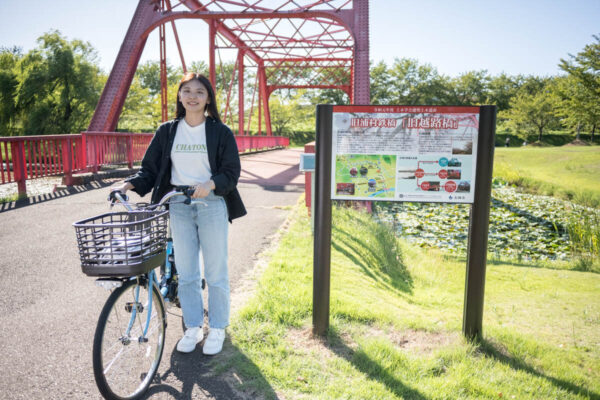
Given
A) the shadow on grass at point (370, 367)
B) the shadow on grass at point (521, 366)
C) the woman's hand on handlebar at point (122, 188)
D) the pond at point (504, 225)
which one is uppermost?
the woman's hand on handlebar at point (122, 188)

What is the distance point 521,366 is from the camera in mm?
2572

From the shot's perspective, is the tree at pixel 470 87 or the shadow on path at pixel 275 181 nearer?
the shadow on path at pixel 275 181

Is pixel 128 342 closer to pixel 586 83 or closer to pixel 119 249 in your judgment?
pixel 119 249

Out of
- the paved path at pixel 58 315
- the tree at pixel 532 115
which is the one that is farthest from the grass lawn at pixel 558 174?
the tree at pixel 532 115

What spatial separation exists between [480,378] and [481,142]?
1.50m

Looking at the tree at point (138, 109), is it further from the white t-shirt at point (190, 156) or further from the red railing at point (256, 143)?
the white t-shirt at point (190, 156)

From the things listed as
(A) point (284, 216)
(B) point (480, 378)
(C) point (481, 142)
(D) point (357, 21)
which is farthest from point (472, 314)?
(D) point (357, 21)

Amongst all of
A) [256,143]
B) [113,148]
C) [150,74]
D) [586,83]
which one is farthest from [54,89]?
[150,74]

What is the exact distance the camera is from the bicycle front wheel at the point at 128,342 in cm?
199

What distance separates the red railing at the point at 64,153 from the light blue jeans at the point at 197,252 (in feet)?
19.3

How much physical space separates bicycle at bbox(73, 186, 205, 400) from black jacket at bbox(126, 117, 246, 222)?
23 centimetres

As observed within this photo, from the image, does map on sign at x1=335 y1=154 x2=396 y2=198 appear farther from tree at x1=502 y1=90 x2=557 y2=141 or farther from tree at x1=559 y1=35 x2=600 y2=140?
tree at x1=502 y1=90 x2=557 y2=141

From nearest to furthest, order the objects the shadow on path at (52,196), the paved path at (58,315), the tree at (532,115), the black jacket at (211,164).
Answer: the paved path at (58,315) < the black jacket at (211,164) < the shadow on path at (52,196) < the tree at (532,115)

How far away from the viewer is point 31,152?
7.86 m
